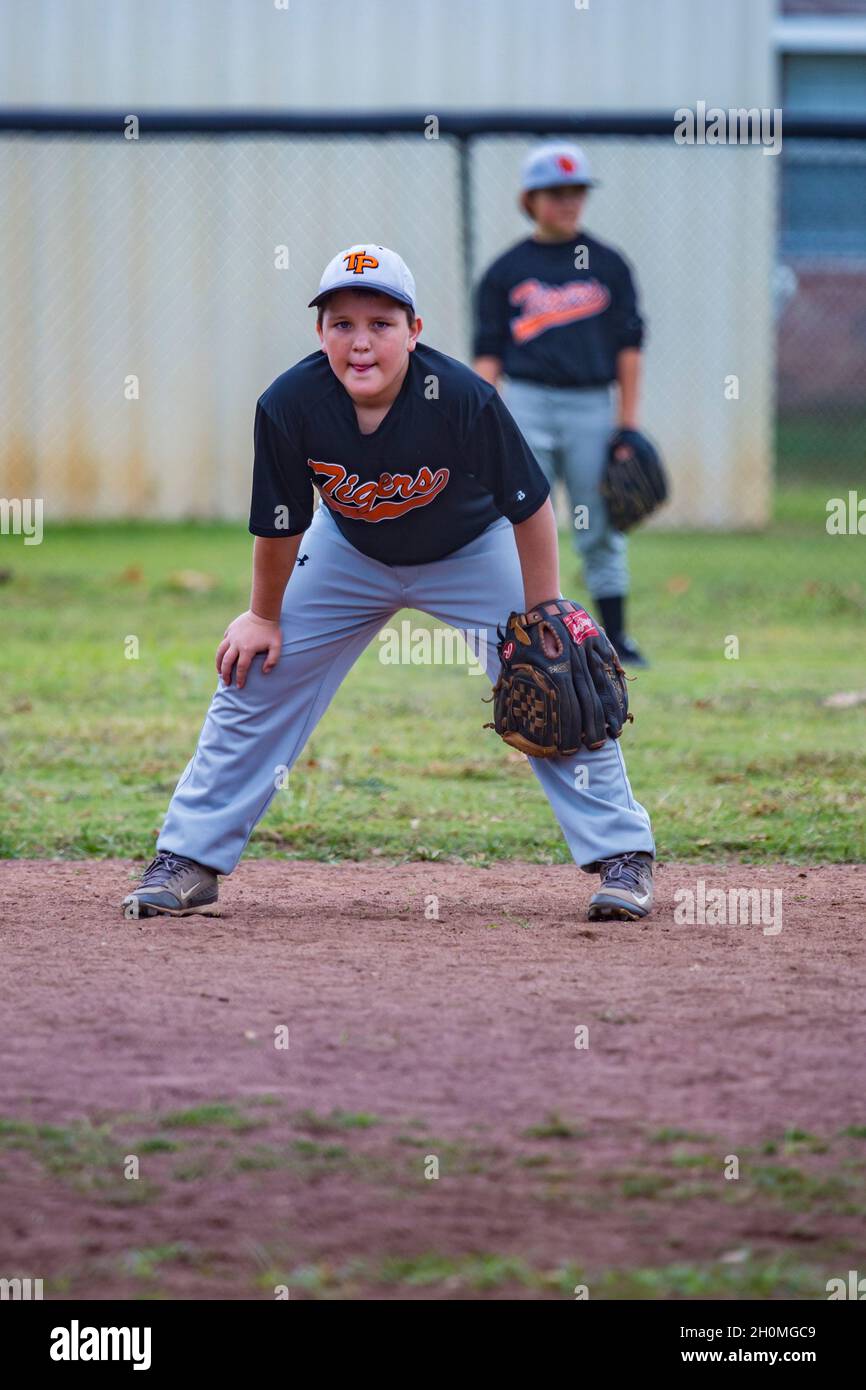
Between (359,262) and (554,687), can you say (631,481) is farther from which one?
(359,262)

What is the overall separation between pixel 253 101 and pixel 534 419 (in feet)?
25.2

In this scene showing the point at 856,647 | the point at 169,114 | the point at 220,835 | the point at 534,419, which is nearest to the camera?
the point at 220,835

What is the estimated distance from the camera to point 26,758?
6637 mm

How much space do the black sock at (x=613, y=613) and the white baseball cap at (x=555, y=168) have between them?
1.94 metres

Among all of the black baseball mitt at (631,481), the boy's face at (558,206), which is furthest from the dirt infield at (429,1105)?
the boy's face at (558,206)

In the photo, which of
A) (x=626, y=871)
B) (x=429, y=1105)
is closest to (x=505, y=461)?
(x=626, y=871)

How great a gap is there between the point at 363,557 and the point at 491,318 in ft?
13.4

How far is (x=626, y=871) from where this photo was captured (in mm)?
4402

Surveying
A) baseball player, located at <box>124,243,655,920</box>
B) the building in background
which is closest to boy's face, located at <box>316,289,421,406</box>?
baseball player, located at <box>124,243,655,920</box>

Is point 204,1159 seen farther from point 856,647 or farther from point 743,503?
point 743,503

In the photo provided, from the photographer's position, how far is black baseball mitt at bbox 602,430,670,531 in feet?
26.6

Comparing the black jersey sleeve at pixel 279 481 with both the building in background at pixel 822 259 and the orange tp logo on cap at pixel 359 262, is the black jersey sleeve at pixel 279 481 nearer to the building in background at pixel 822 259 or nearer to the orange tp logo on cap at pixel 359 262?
the orange tp logo on cap at pixel 359 262

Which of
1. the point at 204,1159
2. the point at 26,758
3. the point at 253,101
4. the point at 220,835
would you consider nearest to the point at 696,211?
the point at 253,101

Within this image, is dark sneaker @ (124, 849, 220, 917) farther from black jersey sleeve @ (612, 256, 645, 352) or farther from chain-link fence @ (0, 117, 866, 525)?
chain-link fence @ (0, 117, 866, 525)
